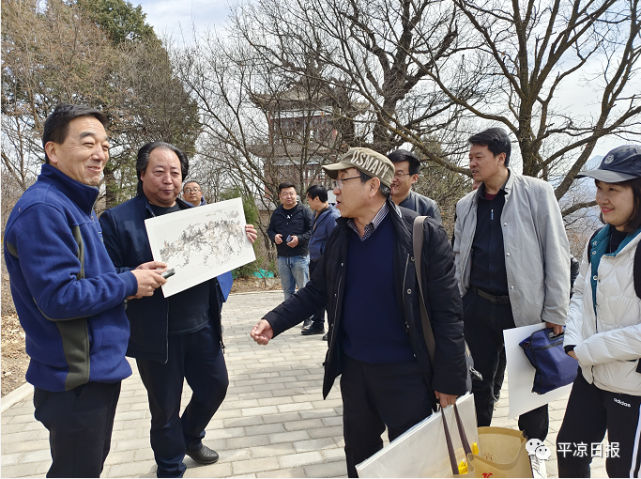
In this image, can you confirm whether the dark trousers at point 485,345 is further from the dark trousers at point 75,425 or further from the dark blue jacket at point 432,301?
the dark trousers at point 75,425

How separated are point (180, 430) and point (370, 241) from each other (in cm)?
194

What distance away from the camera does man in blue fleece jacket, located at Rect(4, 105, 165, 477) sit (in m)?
1.84

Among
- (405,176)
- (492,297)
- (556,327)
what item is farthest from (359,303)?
(405,176)

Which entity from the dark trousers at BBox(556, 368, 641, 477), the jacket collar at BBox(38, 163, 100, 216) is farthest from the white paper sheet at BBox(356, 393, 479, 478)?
the jacket collar at BBox(38, 163, 100, 216)

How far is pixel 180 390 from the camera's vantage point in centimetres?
288

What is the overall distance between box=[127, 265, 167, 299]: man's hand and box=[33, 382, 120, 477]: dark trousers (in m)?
0.48

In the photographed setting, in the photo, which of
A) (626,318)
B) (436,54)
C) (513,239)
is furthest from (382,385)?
(436,54)

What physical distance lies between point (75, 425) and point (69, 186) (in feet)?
3.78

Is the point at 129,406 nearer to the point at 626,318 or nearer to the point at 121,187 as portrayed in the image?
the point at 626,318

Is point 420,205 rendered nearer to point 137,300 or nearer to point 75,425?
point 137,300

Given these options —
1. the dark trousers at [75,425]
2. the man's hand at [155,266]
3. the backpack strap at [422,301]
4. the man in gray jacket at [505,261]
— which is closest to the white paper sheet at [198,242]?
the man's hand at [155,266]

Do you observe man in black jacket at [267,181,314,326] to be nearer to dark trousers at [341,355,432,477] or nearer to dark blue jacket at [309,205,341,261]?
dark blue jacket at [309,205,341,261]

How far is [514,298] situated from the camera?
302 cm

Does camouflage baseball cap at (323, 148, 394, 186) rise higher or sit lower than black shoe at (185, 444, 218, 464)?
higher
